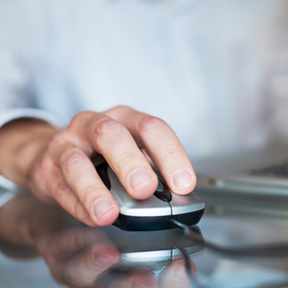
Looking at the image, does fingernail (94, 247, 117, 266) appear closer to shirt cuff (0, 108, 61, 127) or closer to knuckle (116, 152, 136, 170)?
knuckle (116, 152, 136, 170)

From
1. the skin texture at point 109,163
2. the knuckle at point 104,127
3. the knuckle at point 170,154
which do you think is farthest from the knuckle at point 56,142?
the knuckle at point 170,154

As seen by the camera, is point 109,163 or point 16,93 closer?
point 109,163

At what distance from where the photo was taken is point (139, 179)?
38 cm

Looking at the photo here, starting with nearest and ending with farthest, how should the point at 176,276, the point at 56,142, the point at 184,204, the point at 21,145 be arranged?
the point at 176,276 < the point at 184,204 < the point at 56,142 < the point at 21,145

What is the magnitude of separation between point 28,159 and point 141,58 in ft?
1.93

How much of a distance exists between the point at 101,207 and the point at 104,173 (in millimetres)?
86

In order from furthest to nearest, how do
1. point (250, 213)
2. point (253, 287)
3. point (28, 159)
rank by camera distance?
point (28, 159) < point (250, 213) < point (253, 287)

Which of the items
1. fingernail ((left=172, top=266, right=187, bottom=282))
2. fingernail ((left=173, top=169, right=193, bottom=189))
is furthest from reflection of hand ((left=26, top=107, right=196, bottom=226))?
fingernail ((left=172, top=266, right=187, bottom=282))

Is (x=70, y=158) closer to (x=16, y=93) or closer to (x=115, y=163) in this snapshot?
(x=115, y=163)

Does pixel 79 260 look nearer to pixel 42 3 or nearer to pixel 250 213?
pixel 250 213

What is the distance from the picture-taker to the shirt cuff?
2.83 feet

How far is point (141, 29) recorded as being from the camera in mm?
1149

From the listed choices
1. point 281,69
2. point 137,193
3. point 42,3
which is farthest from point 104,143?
point 281,69

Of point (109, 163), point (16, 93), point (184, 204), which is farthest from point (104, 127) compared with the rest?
point (16, 93)
